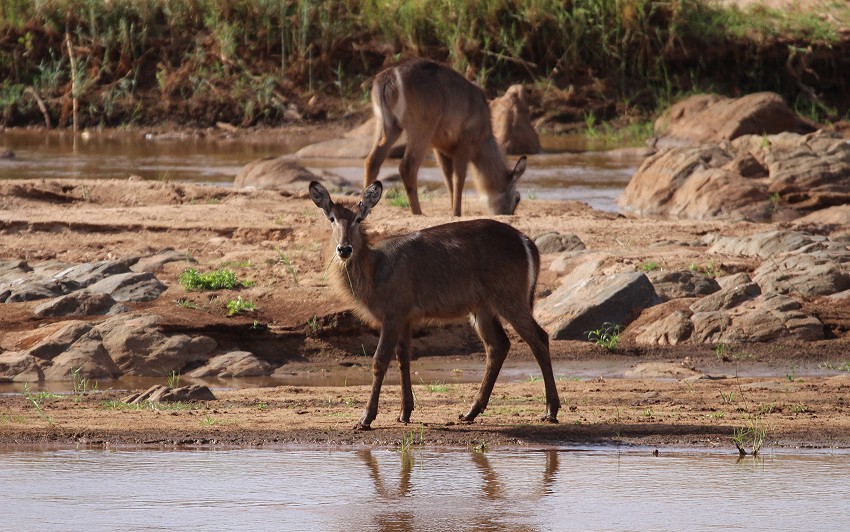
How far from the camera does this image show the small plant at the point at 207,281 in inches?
437

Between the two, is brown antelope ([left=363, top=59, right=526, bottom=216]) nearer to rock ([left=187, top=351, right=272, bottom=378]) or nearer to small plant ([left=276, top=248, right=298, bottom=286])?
small plant ([left=276, top=248, right=298, bottom=286])

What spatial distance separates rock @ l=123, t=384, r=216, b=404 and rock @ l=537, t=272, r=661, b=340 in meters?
3.26

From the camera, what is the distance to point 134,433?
735 centimetres

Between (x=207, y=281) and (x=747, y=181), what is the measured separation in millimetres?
8215

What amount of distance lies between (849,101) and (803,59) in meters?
1.28

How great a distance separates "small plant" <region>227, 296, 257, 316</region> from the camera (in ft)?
35.0

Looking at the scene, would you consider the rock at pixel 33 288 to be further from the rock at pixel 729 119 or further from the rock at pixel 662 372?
the rock at pixel 729 119

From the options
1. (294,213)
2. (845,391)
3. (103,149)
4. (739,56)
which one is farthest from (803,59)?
(845,391)

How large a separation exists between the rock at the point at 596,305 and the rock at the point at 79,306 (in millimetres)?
3429

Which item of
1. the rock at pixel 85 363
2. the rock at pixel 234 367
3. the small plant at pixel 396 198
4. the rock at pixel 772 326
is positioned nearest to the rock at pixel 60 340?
the rock at pixel 85 363

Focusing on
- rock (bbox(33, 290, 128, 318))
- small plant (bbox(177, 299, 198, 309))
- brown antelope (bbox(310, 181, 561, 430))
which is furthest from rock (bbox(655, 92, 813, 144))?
brown antelope (bbox(310, 181, 561, 430))

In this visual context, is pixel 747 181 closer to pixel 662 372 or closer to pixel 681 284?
pixel 681 284

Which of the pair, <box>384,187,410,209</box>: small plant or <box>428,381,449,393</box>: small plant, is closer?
<box>428,381,449,393</box>: small plant

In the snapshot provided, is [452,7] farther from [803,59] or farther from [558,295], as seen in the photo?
[558,295]
